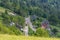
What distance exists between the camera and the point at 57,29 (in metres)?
97.3

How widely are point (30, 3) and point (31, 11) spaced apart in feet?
60.9

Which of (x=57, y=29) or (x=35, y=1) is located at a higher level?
(x=35, y=1)

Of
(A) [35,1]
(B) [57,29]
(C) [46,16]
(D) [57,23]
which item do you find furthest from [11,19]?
(A) [35,1]

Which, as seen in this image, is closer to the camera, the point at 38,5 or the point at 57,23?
the point at 57,23

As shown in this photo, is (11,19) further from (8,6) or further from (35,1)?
(35,1)

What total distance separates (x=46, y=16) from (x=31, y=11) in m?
11.8

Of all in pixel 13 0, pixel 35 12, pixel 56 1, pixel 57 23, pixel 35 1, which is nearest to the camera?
pixel 57 23

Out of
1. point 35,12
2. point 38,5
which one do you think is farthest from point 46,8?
point 35,12

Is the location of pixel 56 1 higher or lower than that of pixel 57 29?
higher

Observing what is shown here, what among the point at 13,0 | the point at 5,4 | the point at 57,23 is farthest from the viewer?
the point at 13,0

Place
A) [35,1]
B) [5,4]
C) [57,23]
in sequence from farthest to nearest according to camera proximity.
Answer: [35,1], [5,4], [57,23]

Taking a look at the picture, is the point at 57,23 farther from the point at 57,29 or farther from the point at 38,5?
the point at 38,5

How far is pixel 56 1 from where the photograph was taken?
578ft

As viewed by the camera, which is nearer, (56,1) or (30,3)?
(30,3)
